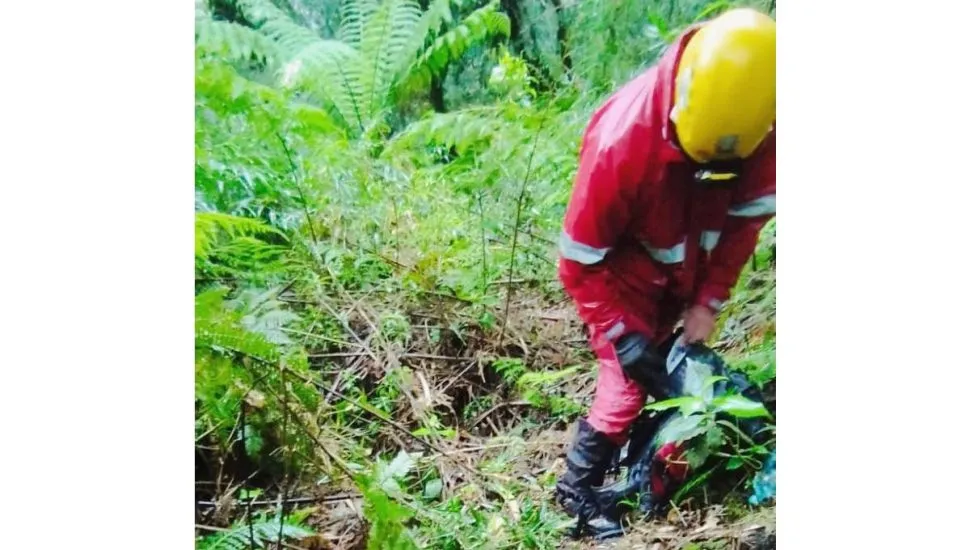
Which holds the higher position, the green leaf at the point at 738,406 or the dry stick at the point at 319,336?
the dry stick at the point at 319,336

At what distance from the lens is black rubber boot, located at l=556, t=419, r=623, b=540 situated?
122 centimetres

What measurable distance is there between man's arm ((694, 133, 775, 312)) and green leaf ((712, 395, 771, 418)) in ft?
0.43

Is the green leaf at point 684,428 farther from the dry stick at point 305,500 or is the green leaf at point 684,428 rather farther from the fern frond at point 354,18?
the fern frond at point 354,18

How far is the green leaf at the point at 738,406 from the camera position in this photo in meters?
1.17

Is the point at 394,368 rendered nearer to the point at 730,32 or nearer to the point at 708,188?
the point at 708,188

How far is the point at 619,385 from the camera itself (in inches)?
47.9

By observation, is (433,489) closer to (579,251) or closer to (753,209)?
(579,251)

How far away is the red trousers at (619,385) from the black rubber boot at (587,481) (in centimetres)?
2

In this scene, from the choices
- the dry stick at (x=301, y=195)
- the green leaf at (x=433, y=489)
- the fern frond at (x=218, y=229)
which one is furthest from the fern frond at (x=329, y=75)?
the green leaf at (x=433, y=489)

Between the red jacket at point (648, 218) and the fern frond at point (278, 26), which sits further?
the fern frond at point (278, 26)

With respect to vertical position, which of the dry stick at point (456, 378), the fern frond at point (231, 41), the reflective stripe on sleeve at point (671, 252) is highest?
the fern frond at point (231, 41)

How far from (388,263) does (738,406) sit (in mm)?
562

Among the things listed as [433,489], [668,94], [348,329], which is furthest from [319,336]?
[668,94]

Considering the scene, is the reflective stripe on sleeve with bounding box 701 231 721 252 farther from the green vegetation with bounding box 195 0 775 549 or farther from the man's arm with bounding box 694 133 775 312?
the green vegetation with bounding box 195 0 775 549
